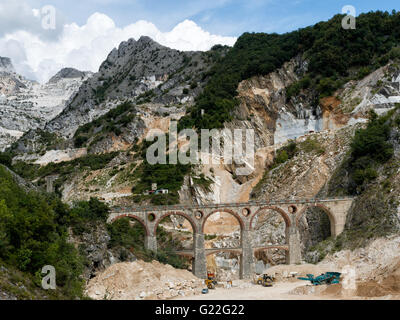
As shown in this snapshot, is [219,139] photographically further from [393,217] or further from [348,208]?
[393,217]

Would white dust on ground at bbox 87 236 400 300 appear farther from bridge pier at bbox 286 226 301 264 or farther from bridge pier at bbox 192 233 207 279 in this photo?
bridge pier at bbox 192 233 207 279

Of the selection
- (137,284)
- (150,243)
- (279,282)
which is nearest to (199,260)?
(150,243)

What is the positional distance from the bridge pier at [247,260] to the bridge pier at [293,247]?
14.7 ft

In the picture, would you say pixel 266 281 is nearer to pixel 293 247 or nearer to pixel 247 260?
pixel 247 260

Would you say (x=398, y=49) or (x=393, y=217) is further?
(x=398, y=49)

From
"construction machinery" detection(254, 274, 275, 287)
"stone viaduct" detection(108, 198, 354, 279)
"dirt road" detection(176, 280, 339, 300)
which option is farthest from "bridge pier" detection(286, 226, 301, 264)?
"dirt road" detection(176, 280, 339, 300)

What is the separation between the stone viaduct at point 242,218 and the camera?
42.5 meters

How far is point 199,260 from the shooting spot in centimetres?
4266

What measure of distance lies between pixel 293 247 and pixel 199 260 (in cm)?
1098

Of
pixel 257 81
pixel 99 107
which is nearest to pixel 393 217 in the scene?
pixel 257 81
